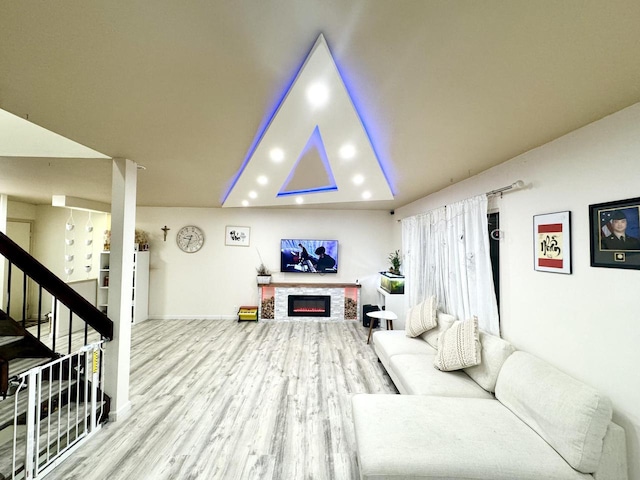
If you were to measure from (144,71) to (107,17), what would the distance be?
0.99ft

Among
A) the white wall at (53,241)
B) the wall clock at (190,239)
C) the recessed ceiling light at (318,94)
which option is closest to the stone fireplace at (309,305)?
the wall clock at (190,239)

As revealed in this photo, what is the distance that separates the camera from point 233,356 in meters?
3.72

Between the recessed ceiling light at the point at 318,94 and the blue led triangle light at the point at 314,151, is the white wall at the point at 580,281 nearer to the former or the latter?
the blue led triangle light at the point at 314,151

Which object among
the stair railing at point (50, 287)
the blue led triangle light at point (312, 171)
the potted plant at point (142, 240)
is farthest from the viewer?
the potted plant at point (142, 240)

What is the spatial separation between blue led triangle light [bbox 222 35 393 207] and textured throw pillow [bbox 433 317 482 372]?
186 cm

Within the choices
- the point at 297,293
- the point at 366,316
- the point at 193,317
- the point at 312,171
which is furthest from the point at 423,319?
the point at 193,317

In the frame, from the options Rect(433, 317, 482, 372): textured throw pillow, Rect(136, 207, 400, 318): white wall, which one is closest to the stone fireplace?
Rect(136, 207, 400, 318): white wall

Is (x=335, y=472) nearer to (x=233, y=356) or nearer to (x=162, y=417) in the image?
(x=162, y=417)

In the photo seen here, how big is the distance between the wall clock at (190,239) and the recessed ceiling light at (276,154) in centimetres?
364

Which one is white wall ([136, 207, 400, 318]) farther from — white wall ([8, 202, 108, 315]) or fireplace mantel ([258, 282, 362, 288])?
white wall ([8, 202, 108, 315])

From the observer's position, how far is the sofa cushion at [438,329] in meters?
2.96

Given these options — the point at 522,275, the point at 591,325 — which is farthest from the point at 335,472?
the point at 522,275

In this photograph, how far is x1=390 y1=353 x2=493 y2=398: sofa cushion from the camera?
7.09ft

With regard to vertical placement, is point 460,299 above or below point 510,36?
below
